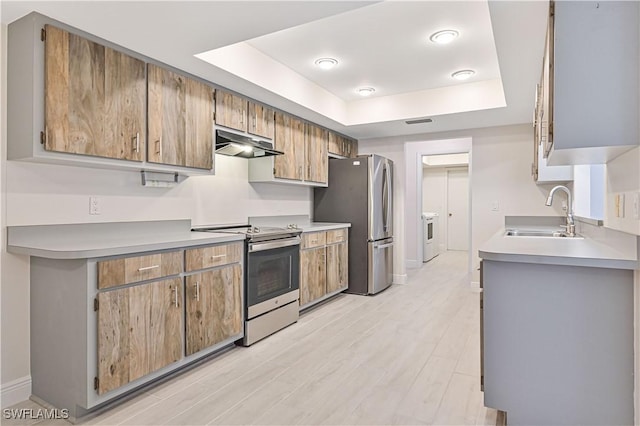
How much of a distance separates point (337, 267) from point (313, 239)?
0.66 metres

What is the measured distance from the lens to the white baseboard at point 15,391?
6.81 ft

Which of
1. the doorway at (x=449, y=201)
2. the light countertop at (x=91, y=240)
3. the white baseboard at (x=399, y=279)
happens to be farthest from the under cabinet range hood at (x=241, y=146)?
the doorway at (x=449, y=201)

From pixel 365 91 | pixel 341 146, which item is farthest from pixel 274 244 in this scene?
pixel 341 146

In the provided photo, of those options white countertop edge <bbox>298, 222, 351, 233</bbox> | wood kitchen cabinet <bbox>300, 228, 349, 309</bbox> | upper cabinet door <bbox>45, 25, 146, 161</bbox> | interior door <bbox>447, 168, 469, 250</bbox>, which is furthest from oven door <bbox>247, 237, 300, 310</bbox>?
interior door <bbox>447, 168, 469, 250</bbox>

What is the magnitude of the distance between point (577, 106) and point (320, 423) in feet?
6.24

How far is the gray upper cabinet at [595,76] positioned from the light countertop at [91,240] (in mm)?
2162

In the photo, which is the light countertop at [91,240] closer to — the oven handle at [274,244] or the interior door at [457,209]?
the oven handle at [274,244]

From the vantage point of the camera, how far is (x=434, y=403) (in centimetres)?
210

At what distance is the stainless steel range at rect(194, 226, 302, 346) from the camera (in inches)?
117

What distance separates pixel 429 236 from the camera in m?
7.38

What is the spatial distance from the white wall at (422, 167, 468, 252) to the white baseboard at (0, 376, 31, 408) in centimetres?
826

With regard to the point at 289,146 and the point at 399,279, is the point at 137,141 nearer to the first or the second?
the point at 289,146

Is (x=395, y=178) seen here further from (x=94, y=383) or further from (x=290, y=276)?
(x=94, y=383)

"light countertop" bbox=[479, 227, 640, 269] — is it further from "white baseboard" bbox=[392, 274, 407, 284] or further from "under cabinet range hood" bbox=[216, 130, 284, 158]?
"white baseboard" bbox=[392, 274, 407, 284]
